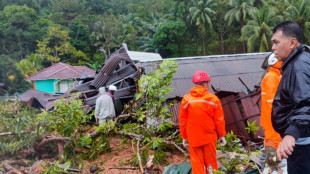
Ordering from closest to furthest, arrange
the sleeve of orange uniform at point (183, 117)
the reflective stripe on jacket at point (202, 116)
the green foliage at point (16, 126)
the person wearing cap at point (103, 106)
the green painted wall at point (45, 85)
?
1. the reflective stripe on jacket at point (202, 116)
2. the sleeve of orange uniform at point (183, 117)
3. the green foliage at point (16, 126)
4. the person wearing cap at point (103, 106)
5. the green painted wall at point (45, 85)

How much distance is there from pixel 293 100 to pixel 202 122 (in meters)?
1.86

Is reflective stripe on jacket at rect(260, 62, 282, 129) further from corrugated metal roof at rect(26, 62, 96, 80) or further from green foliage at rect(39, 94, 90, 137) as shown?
corrugated metal roof at rect(26, 62, 96, 80)

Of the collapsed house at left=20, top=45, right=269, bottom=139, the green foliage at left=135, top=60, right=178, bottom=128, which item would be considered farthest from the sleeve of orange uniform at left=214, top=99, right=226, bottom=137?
the collapsed house at left=20, top=45, right=269, bottom=139

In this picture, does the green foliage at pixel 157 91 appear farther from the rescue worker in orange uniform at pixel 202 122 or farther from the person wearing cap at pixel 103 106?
the rescue worker in orange uniform at pixel 202 122

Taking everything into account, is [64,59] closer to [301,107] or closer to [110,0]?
[110,0]

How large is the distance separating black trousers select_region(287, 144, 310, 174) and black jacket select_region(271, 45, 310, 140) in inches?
5.0

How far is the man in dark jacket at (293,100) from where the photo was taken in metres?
1.70

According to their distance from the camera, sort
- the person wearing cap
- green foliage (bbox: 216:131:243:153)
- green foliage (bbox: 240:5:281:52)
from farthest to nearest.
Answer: green foliage (bbox: 240:5:281:52), the person wearing cap, green foliage (bbox: 216:131:243:153)

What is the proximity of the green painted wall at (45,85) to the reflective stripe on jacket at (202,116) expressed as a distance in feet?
94.4

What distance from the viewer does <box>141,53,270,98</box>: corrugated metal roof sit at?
8570 millimetres

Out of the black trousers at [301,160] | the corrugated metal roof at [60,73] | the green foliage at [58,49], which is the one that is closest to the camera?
the black trousers at [301,160]

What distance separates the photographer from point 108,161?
5711mm

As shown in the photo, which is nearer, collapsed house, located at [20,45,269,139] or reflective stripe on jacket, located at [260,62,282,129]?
reflective stripe on jacket, located at [260,62,282,129]

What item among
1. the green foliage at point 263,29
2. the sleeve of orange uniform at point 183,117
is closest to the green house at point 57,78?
the green foliage at point 263,29
